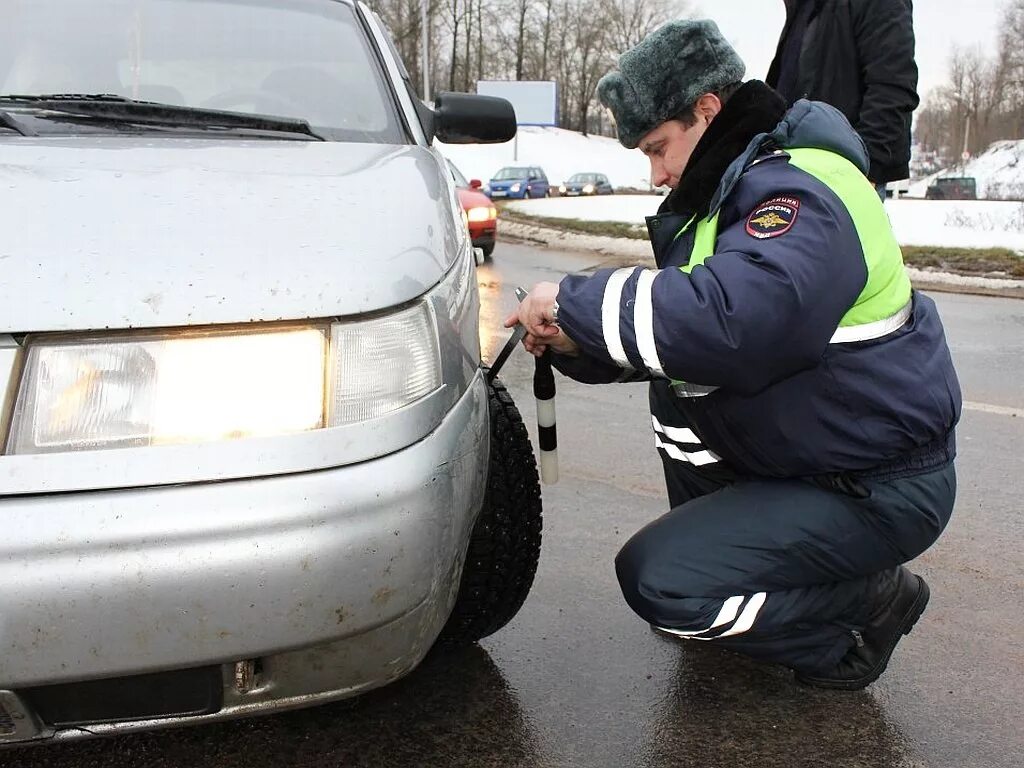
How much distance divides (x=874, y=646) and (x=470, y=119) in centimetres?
178

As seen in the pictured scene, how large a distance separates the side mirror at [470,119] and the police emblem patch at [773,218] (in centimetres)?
121

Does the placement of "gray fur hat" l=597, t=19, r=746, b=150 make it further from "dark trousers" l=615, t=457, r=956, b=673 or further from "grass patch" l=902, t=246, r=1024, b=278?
"grass patch" l=902, t=246, r=1024, b=278

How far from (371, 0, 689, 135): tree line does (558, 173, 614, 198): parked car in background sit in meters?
22.0

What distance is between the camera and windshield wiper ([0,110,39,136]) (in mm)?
1929

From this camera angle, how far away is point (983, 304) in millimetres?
7523

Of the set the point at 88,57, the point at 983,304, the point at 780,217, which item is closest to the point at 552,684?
the point at 780,217

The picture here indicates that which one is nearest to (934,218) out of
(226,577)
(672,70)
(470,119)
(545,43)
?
(470,119)

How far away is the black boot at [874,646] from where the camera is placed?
6.95 ft

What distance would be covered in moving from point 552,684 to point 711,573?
452mm

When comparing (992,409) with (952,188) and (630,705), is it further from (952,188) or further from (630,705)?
(952,188)

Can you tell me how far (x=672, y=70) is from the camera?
198 centimetres

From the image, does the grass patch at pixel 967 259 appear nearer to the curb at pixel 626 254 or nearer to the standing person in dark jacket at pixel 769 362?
the curb at pixel 626 254

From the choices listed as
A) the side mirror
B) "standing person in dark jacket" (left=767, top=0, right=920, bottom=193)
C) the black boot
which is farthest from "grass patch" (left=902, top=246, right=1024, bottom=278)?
the black boot

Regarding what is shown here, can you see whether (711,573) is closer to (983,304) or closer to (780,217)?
(780,217)
